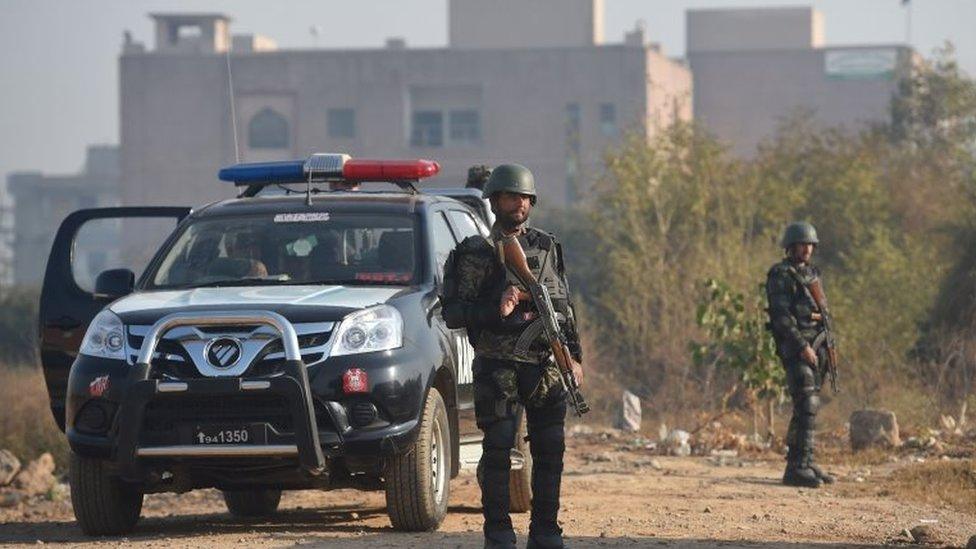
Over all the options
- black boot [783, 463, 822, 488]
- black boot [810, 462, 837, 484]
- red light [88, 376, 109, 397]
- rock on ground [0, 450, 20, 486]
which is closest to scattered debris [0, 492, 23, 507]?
rock on ground [0, 450, 20, 486]

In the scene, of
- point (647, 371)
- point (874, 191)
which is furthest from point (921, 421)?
point (874, 191)

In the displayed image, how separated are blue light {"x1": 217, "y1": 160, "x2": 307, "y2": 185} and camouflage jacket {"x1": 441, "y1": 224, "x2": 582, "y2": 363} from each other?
2926mm

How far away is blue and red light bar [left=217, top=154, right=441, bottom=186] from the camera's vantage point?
11.8 m

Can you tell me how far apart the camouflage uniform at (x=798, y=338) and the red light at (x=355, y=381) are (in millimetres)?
5299

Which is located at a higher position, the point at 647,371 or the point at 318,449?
the point at 318,449

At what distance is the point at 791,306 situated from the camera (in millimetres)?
14344

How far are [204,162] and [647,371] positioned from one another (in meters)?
63.1

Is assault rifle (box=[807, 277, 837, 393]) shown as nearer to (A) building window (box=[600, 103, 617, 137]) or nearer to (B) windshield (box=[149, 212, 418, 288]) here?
(B) windshield (box=[149, 212, 418, 288])

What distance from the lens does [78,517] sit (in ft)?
34.0

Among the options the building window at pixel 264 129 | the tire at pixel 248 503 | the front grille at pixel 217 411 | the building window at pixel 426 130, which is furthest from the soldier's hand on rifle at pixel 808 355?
the building window at pixel 264 129

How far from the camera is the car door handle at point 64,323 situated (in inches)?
452

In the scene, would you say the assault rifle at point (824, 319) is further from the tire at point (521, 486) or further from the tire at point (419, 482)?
the tire at point (419, 482)

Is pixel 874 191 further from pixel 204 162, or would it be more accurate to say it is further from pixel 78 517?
pixel 204 162

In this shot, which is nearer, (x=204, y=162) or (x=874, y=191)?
(x=874, y=191)
